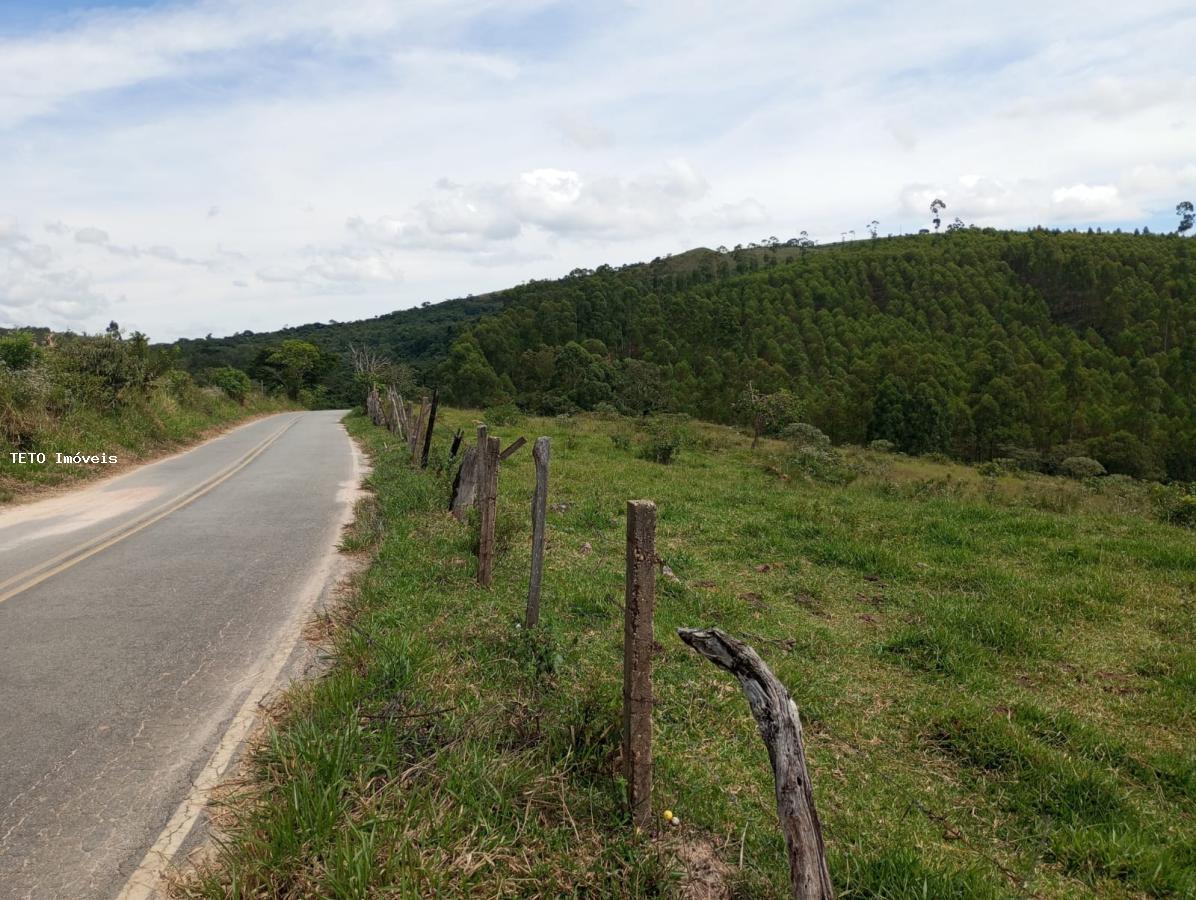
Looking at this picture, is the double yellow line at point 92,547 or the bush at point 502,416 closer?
the double yellow line at point 92,547

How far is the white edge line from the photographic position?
2.93 m

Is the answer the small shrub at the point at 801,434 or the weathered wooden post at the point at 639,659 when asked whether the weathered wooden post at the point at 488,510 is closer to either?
the weathered wooden post at the point at 639,659

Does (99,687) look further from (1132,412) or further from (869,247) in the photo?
(869,247)

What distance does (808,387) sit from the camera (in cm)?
7425

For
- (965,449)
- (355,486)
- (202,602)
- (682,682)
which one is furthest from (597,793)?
(965,449)

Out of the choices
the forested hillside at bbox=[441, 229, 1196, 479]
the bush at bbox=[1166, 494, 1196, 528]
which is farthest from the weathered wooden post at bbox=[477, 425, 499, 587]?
the forested hillside at bbox=[441, 229, 1196, 479]

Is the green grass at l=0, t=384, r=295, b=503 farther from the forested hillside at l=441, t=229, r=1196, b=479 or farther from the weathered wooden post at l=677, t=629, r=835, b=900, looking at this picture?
the forested hillside at l=441, t=229, r=1196, b=479

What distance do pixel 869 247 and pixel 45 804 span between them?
141729 millimetres

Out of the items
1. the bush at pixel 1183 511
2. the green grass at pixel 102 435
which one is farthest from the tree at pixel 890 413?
the green grass at pixel 102 435

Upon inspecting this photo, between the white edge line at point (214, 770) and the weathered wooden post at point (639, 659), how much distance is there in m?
2.05

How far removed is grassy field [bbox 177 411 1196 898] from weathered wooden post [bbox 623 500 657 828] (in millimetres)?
171

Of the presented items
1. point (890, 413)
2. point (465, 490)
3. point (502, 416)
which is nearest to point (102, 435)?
point (465, 490)

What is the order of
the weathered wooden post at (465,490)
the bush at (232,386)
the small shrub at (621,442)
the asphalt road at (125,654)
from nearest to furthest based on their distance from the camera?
the asphalt road at (125,654) < the weathered wooden post at (465,490) < the small shrub at (621,442) < the bush at (232,386)

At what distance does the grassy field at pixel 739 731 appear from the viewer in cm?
299
